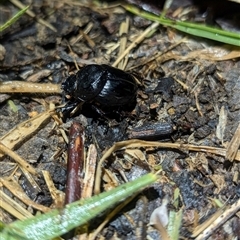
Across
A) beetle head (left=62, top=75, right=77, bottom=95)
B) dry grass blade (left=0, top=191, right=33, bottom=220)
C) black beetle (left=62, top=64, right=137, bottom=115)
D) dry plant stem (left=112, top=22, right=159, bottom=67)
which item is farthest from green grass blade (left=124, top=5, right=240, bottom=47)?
dry grass blade (left=0, top=191, right=33, bottom=220)

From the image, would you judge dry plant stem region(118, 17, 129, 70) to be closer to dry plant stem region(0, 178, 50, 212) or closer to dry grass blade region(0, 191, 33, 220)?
dry plant stem region(0, 178, 50, 212)

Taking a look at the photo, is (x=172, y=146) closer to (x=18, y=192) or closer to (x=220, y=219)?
(x=220, y=219)

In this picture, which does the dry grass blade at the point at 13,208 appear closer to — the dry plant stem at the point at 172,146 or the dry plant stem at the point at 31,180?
the dry plant stem at the point at 31,180

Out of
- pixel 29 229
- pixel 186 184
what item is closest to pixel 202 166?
pixel 186 184

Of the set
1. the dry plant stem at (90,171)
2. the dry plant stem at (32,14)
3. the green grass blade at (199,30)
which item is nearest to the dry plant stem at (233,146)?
the green grass blade at (199,30)

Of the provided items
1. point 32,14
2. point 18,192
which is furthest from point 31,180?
point 32,14

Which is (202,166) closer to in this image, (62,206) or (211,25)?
(62,206)
